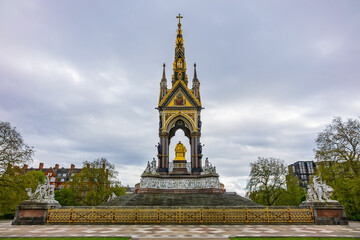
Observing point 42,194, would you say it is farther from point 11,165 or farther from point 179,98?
point 179,98

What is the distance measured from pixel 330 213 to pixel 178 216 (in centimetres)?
948


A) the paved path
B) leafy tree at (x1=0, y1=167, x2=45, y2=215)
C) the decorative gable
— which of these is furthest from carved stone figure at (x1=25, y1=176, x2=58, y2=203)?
the decorative gable

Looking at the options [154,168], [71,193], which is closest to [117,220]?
[154,168]

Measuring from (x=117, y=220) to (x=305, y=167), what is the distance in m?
85.9

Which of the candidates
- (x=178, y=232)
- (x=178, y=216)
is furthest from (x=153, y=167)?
(x=178, y=232)

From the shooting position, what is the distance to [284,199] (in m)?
33.0

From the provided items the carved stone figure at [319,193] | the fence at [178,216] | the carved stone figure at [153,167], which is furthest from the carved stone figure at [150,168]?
the carved stone figure at [319,193]

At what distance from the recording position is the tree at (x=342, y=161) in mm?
20612

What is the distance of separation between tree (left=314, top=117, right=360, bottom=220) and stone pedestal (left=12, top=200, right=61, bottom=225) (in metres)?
23.4

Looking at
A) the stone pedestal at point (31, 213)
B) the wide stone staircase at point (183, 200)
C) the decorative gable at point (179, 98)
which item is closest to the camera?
the stone pedestal at point (31, 213)

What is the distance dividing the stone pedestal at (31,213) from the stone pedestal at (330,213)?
16.8 metres

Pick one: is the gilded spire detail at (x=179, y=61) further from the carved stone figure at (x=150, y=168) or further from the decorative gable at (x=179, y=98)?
the carved stone figure at (x=150, y=168)

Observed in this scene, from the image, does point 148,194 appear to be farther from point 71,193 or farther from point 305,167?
point 305,167

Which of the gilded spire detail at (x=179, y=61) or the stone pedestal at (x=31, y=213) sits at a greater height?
the gilded spire detail at (x=179, y=61)
